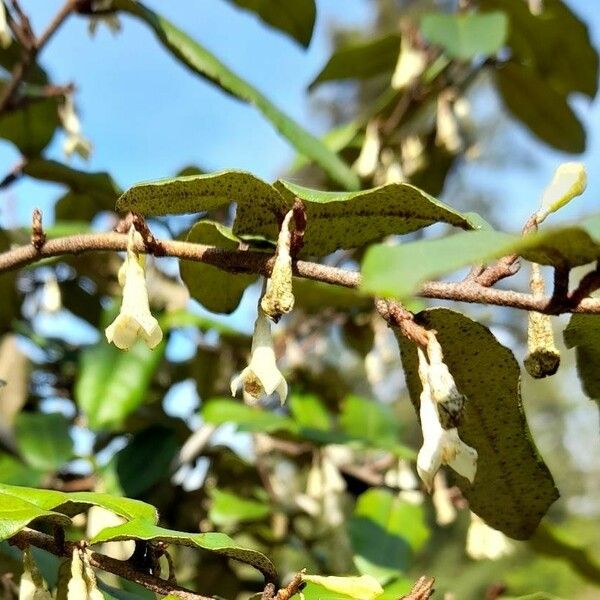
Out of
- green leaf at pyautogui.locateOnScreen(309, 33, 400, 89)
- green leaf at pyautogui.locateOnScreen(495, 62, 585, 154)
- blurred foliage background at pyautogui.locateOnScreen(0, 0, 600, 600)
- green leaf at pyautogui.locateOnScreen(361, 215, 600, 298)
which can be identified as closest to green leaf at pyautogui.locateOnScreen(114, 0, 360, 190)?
blurred foliage background at pyautogui.locateOnScreen(0, 0, 600, 600)

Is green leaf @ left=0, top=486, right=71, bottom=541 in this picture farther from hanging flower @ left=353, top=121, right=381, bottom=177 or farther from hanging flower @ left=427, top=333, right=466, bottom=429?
hanging flower @ left=353, top=121, right=381, bottom=177

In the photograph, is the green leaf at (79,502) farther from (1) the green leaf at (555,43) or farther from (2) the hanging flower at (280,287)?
(1) the green leaf at (555,43)

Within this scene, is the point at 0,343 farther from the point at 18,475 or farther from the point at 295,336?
the point at 295,336

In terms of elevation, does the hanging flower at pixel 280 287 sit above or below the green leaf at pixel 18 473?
below

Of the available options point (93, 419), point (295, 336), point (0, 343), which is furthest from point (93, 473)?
point (295, 336)

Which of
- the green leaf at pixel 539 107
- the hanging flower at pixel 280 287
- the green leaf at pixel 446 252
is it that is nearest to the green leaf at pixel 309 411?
the green leaf at pixel 539 107

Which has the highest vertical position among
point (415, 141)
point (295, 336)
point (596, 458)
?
point (596, 458)

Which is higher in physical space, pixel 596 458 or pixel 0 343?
pixel 596 458
